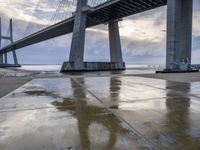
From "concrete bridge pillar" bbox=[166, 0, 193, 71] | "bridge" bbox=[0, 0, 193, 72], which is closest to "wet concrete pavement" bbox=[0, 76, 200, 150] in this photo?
"concrete bridge pillar" bbox=[166, 0, 193, 71]

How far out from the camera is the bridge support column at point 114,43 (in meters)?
37.6

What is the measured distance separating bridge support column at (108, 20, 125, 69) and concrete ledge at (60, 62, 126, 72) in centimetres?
70

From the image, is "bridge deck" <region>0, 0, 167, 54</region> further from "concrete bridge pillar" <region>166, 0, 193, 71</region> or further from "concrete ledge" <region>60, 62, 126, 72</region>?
"concrete ledge" <region>60, 62, 126, 72</region>

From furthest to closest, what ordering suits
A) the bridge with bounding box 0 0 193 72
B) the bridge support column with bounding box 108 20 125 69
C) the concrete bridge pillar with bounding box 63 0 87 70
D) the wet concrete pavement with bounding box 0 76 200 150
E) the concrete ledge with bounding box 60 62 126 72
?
Answer: the bridge support column with bounding box 108 20 125 69, the concrete bridge pillar with bounding box 63 0 87 70, the concrete ledge with bounding box 60 62 126 72, the bridge with bounding box 0 0 193 72, the wet concrete pavement with bounding box 0 76 200 150

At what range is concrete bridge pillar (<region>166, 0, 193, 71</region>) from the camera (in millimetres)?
20656

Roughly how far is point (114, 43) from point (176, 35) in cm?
1781

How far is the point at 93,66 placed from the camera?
116ft

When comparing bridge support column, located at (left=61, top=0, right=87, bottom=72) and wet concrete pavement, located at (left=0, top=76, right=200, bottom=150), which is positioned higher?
bridge support column, located at (left=61, top=0, right=87, bottom=72)

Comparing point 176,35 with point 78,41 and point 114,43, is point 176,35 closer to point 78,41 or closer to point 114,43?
point 78,41

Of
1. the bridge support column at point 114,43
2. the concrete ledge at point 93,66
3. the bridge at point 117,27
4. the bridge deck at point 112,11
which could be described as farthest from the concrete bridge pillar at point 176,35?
the bridge support column at point 114,43

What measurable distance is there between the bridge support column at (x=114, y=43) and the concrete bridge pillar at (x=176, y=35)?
16065 mm

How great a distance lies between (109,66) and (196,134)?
34.9m

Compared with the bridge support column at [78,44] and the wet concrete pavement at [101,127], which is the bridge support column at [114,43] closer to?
the bridge support column at [78,44]

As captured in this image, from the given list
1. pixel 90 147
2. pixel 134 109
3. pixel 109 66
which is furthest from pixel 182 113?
pixel 109 66
